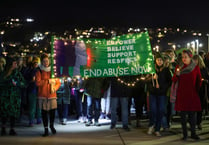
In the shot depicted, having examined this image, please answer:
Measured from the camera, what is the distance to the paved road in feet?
24.6

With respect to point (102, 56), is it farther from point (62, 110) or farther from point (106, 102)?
point (62, 110)

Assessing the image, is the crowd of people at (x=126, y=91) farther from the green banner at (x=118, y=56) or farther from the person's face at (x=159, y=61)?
the green banner at (x=118, y=56)

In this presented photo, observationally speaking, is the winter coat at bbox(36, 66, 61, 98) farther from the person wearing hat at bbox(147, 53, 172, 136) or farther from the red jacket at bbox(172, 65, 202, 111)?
the red jacket at bbox(172, 65, 202, 111)

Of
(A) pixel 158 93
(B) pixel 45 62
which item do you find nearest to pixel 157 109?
(A) pixel 158 93

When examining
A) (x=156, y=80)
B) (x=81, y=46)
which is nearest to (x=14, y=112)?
(x=81, y=46)

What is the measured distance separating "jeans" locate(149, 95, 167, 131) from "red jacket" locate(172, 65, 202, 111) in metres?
0.69

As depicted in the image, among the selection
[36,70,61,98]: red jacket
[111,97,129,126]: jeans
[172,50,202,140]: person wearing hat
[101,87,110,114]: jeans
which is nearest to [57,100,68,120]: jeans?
[101,87,110,114]: jeans

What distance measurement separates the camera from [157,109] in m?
8.40

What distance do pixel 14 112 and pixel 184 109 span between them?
13.6 feet

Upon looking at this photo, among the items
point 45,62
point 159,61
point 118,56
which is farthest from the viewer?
point 118,56

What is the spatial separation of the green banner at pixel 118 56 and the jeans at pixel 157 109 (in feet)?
2.56

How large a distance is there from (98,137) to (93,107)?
2.60 meters

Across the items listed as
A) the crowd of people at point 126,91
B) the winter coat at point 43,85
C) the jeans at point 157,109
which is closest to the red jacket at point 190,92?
the crowd of people at point 126,91

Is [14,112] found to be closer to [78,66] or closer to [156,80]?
[78,66]
